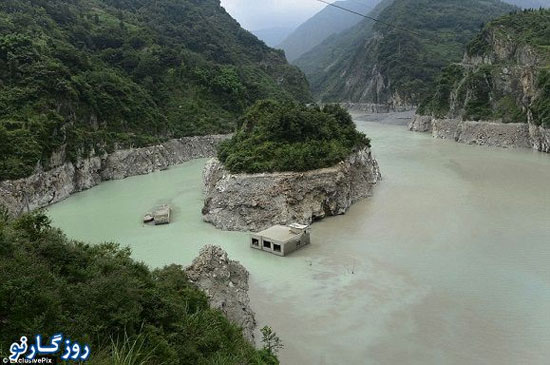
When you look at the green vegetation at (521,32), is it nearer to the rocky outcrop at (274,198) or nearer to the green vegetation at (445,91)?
the green vegetation at (445,91)

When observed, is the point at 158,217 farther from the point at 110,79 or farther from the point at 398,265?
the point at 110,79

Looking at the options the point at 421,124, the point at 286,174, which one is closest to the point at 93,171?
the point at 286,174

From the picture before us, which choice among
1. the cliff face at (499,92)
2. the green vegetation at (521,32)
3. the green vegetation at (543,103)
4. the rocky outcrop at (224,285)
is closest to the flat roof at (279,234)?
the rocky outcrop at (224,285)

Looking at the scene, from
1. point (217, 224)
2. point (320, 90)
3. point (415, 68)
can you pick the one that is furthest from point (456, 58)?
point (217, 224)

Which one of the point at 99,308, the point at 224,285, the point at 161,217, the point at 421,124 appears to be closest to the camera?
the point at 99,308

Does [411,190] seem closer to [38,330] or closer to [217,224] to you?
[217,224]

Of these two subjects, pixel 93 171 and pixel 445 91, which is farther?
pixel 445 91
